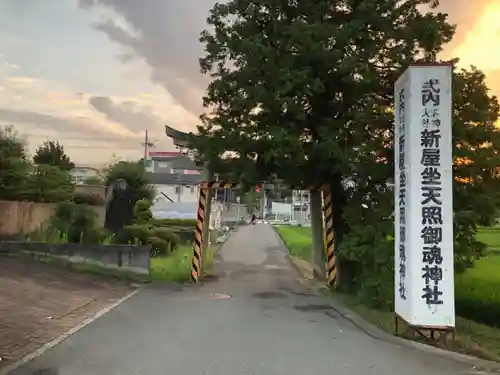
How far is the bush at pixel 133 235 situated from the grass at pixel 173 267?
863 millimetres

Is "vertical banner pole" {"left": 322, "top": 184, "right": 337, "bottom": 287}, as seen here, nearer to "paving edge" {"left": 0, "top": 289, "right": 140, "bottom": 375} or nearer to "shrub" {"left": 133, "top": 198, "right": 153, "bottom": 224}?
"paving edge" {"left": 0, "top": 289, "right": 140, "bottom": 375}

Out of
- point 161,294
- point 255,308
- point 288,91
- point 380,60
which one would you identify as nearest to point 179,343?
point 255,308

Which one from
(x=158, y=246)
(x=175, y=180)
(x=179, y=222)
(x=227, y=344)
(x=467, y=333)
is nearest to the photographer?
(x=227, y=344)

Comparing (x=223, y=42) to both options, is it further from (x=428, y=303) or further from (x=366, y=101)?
(x=428, y=303)

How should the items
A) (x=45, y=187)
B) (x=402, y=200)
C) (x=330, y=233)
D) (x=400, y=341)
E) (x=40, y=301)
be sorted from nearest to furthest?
(x=400, y=341) → (x=402, y=200) → (x=40, y=301) → (x=330, y=233) → (x=45, y=187)

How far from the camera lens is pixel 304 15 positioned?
15570 mm

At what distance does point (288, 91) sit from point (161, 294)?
5612mm

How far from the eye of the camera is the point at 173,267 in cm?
1994

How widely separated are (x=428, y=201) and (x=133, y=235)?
15.2m

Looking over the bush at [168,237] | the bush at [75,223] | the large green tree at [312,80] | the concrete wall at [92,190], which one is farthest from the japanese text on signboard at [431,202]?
the concrete wall at [92,190]

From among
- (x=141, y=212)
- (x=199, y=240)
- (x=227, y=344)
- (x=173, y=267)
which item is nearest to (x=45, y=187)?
(x=141, y=212)

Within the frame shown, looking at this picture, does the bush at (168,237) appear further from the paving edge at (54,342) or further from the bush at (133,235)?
the paving edge at (54,342)

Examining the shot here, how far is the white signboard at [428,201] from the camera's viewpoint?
8750 millimetres

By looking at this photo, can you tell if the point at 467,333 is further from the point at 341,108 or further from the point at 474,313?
the point at 341,108
